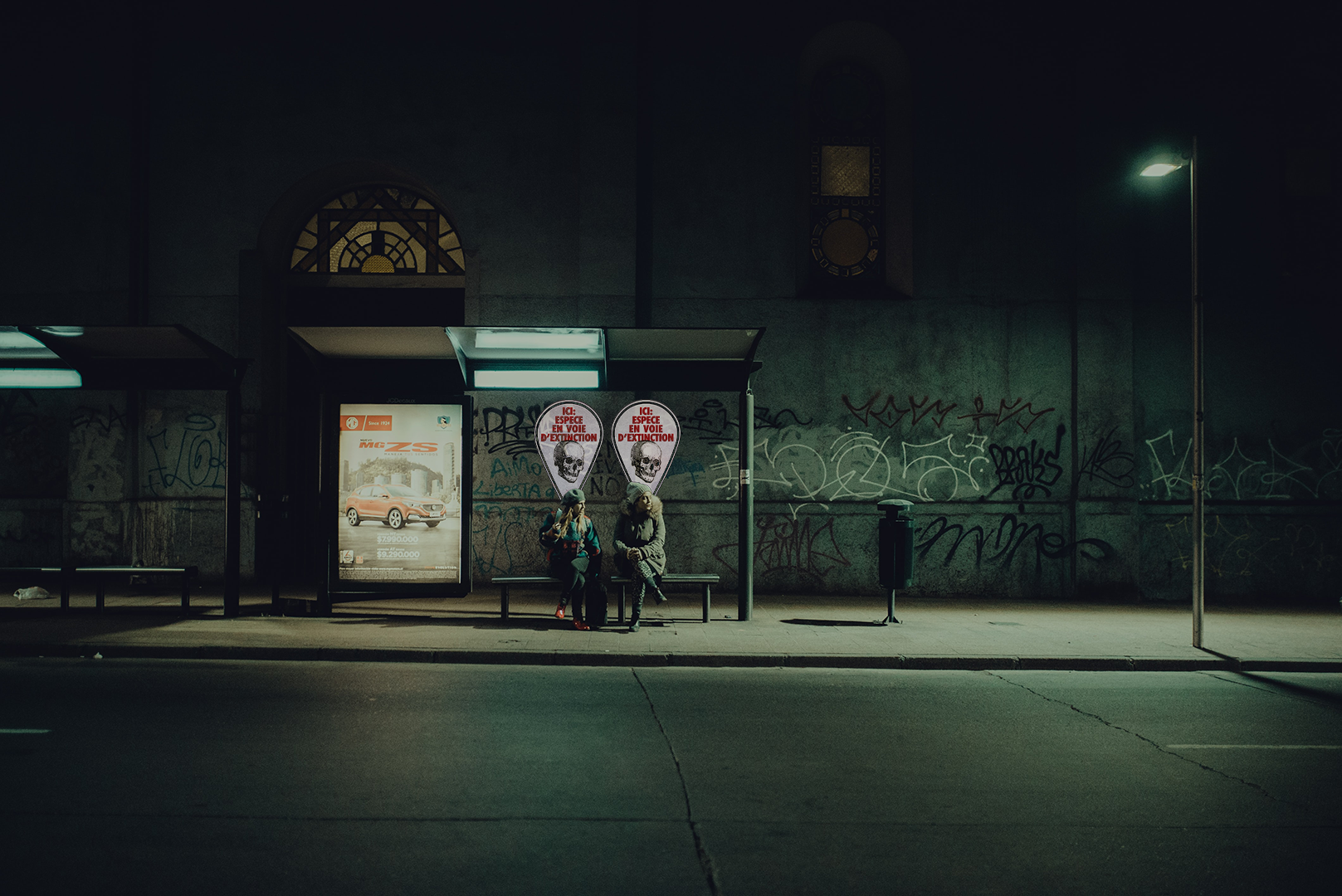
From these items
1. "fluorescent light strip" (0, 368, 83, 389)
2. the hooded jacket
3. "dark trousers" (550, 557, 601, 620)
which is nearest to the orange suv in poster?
"dark trousers" (550, 557, 601, 620)

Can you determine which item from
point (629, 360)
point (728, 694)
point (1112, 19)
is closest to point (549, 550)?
point (629, 360)

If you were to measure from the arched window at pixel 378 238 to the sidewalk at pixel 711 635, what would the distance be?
17.8 ft

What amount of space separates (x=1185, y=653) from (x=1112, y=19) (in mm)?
9784

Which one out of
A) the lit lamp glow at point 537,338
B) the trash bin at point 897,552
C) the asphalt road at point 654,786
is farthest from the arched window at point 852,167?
the asphalt road at point 654,786

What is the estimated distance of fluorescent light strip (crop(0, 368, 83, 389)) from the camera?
1142 centimetres

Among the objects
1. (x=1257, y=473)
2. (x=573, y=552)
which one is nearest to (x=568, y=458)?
(x=573, y=552)

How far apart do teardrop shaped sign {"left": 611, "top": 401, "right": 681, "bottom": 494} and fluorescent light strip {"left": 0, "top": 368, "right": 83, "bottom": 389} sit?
6911 millimetres

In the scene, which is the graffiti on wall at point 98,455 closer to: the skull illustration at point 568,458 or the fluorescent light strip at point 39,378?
the fluorescent light strip at point 39,378

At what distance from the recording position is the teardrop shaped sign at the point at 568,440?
12227mm

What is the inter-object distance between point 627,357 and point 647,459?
59.4 inches

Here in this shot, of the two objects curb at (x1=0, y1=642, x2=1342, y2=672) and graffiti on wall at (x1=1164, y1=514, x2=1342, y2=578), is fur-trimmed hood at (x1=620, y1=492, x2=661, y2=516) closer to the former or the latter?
curb at (x1=0, y1=642, x2=1342, y2=672)

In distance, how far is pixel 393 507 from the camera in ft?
36.5

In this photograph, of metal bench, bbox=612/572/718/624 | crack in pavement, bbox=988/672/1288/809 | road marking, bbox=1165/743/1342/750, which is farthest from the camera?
metal bench, bbox=612/572/718/624

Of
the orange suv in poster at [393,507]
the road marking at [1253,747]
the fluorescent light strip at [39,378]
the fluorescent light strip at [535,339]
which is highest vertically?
the fluorescent light strip at [535,339]
